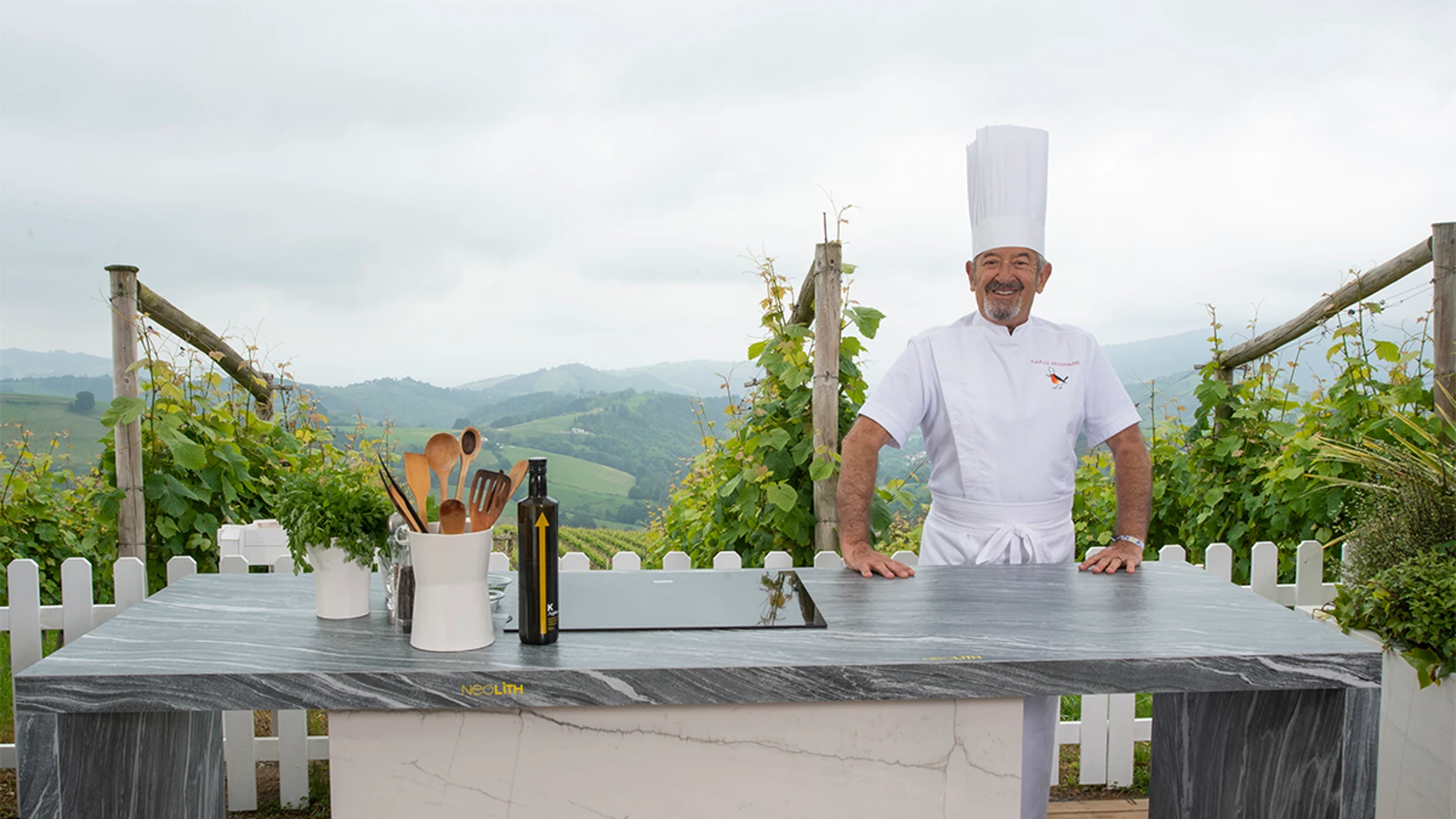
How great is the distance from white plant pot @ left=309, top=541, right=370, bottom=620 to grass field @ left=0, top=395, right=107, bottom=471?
8.32 feet

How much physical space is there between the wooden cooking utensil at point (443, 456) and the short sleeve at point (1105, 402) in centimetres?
168

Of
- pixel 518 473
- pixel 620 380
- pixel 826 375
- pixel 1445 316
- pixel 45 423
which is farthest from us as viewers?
pixel 620 380

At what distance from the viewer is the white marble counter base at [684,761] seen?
1460mm

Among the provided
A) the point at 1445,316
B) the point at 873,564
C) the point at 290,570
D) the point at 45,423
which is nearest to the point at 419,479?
the point at 873,564

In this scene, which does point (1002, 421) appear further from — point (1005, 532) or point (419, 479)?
point (419, 479)

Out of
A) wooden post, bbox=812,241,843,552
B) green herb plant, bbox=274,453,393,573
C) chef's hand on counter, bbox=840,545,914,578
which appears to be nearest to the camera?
green herb plant, bbox=274,453,393,573

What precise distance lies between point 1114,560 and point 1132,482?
1.08 feet

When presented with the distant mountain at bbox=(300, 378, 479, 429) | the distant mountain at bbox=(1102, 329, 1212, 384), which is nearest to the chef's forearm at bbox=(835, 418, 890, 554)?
the distant mountain at bbox=(1102, 329, 1212, 384)

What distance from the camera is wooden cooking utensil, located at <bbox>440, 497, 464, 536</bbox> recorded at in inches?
58.7

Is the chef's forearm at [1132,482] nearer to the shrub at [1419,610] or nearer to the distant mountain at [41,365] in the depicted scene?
the shrub at [1419,610]

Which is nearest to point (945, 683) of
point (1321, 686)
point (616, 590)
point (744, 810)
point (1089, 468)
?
point (744, 810)

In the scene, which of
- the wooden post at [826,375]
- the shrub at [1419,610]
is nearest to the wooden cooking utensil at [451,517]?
the wooden post at [826,375]

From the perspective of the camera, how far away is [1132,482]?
2477 mm

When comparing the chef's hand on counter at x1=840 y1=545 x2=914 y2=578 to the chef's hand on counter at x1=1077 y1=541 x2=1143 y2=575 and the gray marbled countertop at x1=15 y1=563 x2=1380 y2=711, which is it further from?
the chef's hand on counter at x1=1077 y1=541 x2=1143 y2=575
